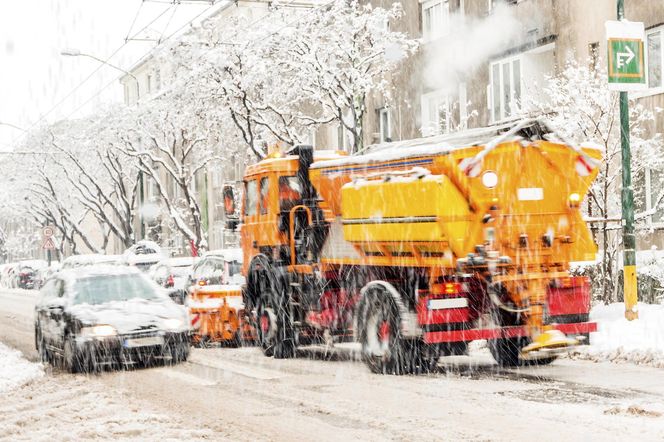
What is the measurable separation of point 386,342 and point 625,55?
631 cm

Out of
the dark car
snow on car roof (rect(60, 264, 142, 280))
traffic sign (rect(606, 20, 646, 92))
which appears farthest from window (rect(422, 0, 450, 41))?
the dark car

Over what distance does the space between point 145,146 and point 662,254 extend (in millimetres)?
30218

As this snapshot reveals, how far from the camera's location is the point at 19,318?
2714cm

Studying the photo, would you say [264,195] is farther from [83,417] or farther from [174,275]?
[174,275]

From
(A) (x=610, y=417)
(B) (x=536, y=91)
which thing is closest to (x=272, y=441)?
(A) (x=610, y=417)

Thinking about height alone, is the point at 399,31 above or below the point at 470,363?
above

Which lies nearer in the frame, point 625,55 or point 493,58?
point 625,55

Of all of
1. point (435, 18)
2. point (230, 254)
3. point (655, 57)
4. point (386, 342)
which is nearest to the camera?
point (386, 342)

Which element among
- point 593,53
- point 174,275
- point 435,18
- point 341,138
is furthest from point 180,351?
point 341,138

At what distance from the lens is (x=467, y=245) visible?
11.3m

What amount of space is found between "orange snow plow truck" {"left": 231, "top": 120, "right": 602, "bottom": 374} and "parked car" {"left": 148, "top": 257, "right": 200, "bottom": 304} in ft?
36.6

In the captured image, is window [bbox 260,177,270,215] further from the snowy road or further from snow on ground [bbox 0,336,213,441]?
→ snow on ground [bbox 0,336,213,441]

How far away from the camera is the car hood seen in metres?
13.9

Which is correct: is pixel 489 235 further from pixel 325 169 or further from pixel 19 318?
pixel 19 318
